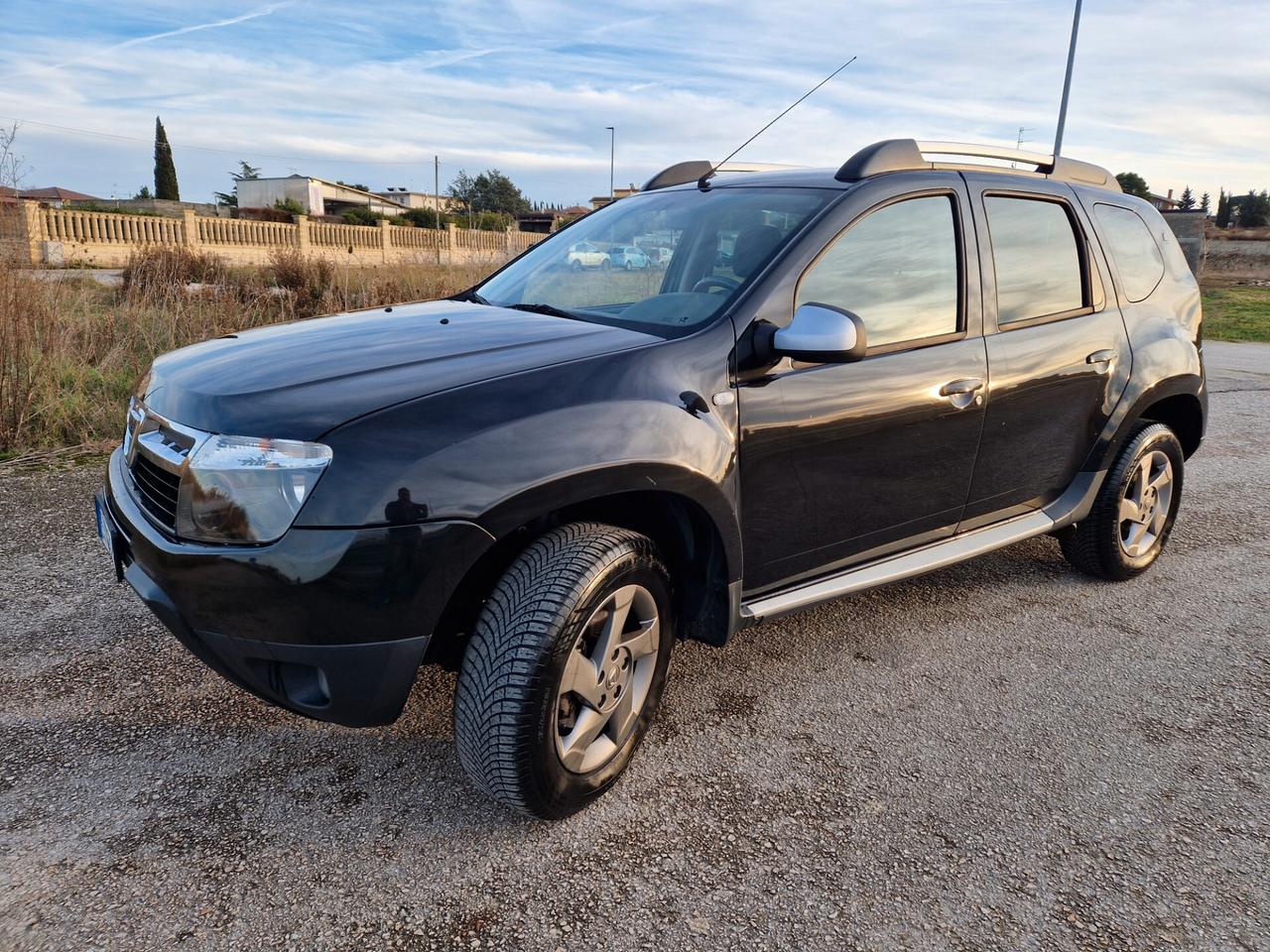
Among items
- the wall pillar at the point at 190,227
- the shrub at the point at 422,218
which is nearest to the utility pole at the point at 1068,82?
the wall pillar at the point at 190,227

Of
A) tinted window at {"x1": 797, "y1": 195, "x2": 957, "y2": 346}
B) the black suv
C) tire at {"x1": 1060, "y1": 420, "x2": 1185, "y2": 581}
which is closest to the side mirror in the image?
the black suv

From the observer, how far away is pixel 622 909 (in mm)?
2043

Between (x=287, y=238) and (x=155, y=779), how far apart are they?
2955 centimetres

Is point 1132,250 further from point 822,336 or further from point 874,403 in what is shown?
point 822,336

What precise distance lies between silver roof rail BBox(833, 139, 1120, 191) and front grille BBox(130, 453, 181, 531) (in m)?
2.28

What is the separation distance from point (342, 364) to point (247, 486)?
1.62ft

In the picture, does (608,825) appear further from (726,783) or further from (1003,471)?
(1003,471)

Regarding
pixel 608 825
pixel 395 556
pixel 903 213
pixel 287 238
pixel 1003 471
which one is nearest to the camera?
pixel 395 556

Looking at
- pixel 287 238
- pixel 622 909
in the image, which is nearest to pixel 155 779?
pixel 622 909

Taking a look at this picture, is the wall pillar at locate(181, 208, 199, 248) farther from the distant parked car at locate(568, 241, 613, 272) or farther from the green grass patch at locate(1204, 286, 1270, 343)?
the distant parked car at locate(568, 241, 613, 272)

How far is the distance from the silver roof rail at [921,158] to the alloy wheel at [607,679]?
65.4 inches

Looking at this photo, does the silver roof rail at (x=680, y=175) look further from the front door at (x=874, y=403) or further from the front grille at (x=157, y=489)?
the front grille at (x=157, y=489)

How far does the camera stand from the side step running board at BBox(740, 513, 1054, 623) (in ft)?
9.02

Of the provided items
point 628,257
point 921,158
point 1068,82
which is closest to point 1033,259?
point 921,158
